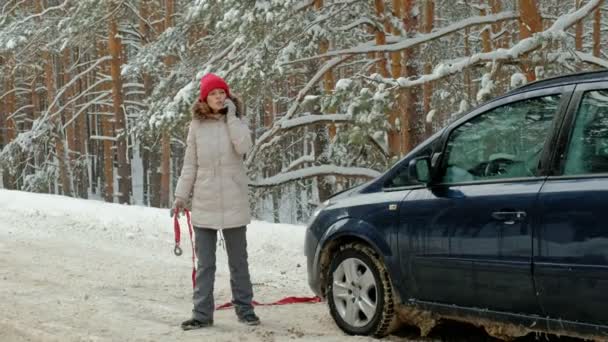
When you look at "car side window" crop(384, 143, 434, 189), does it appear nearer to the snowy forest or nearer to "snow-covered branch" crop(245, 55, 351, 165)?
the snowy forest

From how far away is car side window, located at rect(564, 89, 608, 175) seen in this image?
4.04m

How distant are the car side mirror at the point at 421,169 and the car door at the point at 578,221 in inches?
34.9

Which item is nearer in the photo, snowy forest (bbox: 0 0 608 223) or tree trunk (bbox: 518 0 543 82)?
snowy forest (bbox: 0 0 608 223)

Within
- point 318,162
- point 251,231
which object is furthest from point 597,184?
point 318,162

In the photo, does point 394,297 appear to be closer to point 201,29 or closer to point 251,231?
point 251,231

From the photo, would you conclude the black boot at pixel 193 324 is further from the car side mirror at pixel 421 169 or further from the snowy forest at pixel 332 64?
the snowy forest at pixel 332 64

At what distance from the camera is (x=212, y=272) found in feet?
18.5

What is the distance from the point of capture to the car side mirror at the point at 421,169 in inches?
192

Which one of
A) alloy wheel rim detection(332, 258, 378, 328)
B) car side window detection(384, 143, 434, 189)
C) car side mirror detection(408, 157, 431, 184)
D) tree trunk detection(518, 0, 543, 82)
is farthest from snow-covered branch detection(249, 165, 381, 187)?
car side mirror detection(408, 157, 431, 184)

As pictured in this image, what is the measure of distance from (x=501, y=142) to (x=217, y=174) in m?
2.03

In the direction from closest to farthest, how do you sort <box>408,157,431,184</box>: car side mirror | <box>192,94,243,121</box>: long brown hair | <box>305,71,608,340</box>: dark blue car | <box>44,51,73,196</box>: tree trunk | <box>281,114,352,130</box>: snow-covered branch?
1. <box>305,71,608,340</box>: dark blue car
2. <box>408,157,431,184</box>: car side mirror
3. <box>192,94,243,121</box>: long brown hair
4. <box>281,114,352,130</box>: snow-covered branch
5. <box>44,51,73,196</box>: tree trunk

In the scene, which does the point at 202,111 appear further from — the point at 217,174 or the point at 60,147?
the point at 60,147

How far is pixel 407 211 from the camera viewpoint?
494 centimetres

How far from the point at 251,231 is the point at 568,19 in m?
4.73
